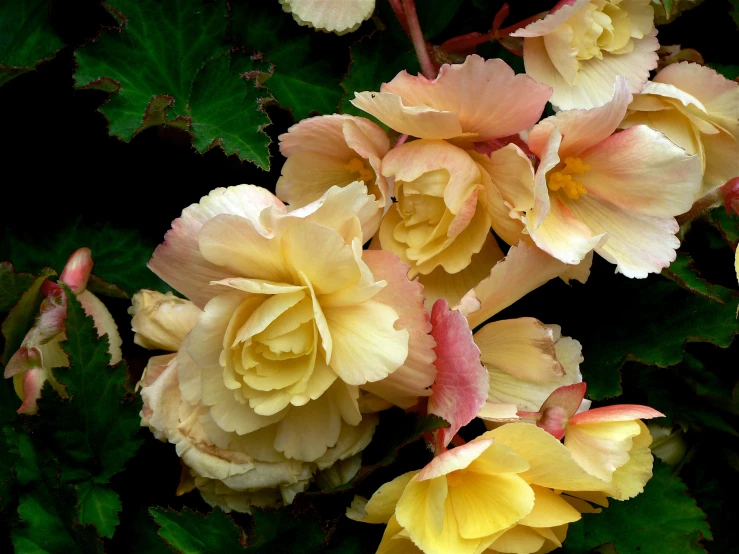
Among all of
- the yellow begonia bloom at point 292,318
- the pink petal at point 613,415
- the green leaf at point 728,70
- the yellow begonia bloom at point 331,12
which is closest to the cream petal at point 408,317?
the yellow begonia bloom at point 292,318

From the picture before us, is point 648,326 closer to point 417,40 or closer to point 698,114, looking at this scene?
point 698,114

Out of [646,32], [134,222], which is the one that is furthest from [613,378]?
[134,222]

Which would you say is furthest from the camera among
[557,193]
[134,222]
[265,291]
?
[134,222]

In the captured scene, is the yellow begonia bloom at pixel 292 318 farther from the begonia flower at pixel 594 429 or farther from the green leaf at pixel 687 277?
the green leaf at pixel 687 277

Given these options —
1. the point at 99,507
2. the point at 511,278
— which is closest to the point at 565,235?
the point at 511,278

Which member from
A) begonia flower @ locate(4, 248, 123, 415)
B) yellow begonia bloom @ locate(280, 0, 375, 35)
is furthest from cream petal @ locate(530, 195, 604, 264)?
begonia flower @ locate(4, 248, 123, 415)

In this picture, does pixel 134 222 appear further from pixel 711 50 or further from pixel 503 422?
pixel 711 50
